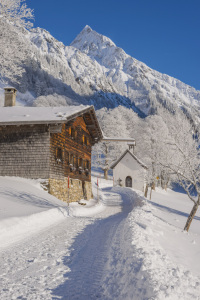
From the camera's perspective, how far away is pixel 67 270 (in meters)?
5.16

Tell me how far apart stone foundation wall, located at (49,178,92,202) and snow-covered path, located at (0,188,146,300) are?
29.2ft

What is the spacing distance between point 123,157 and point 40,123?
2826 cm

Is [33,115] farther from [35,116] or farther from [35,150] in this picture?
[35,150]

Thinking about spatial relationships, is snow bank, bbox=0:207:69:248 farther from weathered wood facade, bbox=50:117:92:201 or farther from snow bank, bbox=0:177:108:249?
weathered wood facade, bbox=50:117:92:201

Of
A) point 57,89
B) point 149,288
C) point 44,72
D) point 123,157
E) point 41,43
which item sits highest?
point 41,43

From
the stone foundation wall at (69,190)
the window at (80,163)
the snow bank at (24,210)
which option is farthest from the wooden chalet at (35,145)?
the window at (80,163)

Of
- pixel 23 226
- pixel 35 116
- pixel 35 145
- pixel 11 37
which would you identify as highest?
pixel 11 37

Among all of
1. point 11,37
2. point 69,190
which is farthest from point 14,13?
point 69,190

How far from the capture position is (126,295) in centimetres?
380

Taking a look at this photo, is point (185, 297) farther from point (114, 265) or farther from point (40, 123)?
point (40, 123)

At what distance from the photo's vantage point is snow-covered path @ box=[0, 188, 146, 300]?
161 inches

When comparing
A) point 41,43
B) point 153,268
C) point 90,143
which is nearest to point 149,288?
point 153,268

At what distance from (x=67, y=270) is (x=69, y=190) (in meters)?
16.2

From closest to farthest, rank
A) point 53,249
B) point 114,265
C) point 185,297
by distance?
point 185,297, point 114,265, point 53,249
